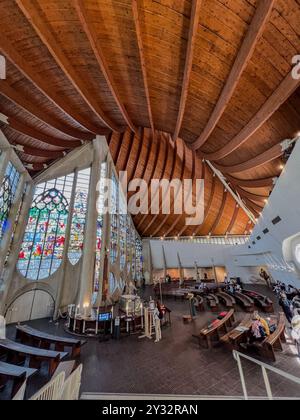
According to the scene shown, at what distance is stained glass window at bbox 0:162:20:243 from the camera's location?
8.56 metres

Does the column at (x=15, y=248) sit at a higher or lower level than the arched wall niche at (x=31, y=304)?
higher

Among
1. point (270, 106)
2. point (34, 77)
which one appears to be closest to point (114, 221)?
point (34, 77)

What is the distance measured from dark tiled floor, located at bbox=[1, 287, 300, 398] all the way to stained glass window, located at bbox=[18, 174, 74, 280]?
6.62 metres

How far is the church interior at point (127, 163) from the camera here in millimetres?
3457

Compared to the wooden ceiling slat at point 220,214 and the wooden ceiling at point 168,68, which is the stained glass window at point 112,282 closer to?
the wooden ceiling at point 168,68

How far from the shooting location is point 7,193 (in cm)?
902

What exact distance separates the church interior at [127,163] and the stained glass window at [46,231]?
77 millimetres

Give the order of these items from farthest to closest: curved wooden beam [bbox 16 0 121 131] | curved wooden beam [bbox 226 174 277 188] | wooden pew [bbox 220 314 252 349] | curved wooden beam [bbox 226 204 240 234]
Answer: curved wooden beam [bbox 226 204 240 234] < curved wooden beam [bbox 226 174 277 188] < wooden pew [bbox 220 314 252 349] < curved wooden beam [bbox 16 0 121 131]

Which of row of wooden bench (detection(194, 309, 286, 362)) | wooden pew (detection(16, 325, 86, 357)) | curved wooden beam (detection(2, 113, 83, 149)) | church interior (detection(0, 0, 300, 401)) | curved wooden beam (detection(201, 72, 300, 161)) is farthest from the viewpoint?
curved wooden beam (detection(2, 113, 83, 149))

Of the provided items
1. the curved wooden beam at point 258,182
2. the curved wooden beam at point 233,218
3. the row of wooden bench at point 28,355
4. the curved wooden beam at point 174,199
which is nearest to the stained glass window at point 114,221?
the curved wooden beam at point 174,199

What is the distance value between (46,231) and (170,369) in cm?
1038

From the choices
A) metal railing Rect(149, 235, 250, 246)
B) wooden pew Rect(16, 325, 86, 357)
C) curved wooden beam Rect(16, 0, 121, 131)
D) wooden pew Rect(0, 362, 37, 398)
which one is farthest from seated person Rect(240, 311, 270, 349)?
metal railing Rect(149, 235, 250, 246)

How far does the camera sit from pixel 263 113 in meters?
4.75

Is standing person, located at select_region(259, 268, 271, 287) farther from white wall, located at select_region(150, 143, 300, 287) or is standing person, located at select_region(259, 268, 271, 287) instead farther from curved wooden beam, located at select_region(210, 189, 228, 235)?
curved wooden beam, located at select_region(210, 189, 228, 235)
